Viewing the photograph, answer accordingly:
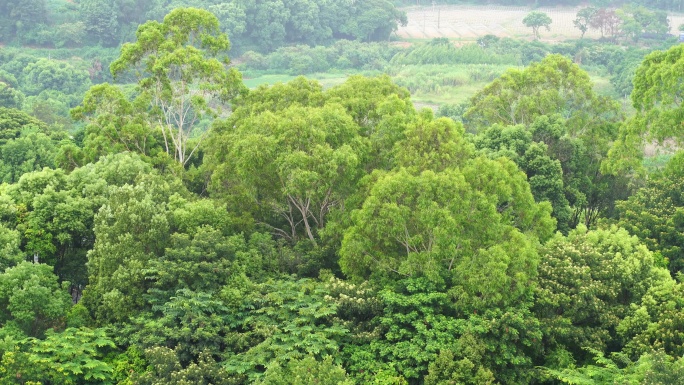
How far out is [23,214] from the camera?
20594mm

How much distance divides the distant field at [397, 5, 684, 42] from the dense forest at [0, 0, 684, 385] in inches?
2065

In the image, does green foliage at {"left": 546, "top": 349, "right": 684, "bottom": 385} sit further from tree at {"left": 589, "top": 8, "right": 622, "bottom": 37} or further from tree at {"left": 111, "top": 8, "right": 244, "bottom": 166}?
tree at {"left": 589, "top": 8, "right": 622, "bottom": 37}

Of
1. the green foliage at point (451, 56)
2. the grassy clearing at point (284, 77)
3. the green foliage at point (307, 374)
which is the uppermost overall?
the green foliage at point (307, 374)

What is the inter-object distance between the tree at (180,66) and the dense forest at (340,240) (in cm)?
9

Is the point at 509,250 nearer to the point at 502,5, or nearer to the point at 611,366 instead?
the point at 611,366

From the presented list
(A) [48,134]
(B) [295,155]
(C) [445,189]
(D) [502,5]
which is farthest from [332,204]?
(D) [502,5]

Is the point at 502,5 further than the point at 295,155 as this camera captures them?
Yes

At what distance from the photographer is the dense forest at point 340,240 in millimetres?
16500

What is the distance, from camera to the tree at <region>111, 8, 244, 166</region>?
81.5 ft

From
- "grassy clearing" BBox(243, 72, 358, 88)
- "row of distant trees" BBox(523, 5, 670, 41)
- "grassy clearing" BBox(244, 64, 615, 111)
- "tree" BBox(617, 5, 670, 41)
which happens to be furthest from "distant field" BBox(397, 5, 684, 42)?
"grassy clearing" BBox(243, 72, 358, 88)

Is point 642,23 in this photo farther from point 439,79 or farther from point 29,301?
point 29,301

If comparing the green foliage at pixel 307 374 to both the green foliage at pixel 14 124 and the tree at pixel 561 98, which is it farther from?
the green foliage at pixel 14 124

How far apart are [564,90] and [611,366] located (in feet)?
51.1

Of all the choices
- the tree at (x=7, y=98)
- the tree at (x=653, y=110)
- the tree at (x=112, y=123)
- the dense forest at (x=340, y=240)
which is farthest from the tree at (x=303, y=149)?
the tree at (x=7, y=98)
